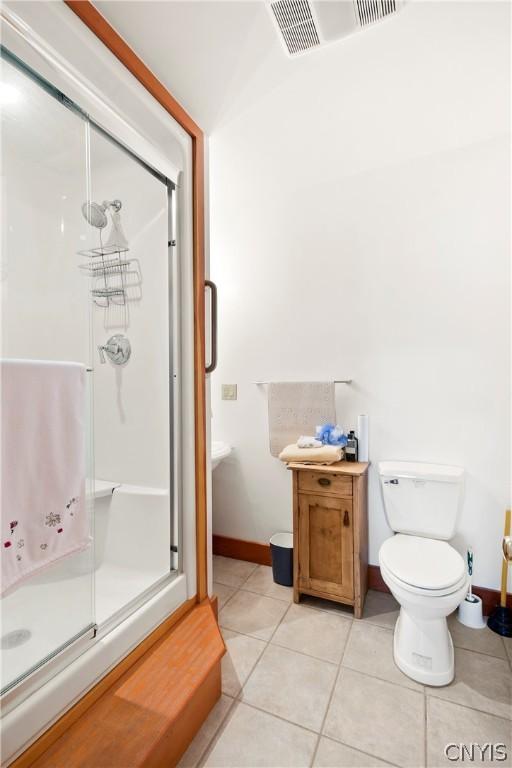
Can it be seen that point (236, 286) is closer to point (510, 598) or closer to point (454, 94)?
point (454, 94)

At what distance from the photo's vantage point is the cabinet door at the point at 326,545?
1.96 metres

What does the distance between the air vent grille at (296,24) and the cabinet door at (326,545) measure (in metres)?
1.96

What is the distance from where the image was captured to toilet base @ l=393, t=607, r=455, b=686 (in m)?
1.53

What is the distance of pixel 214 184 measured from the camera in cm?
259

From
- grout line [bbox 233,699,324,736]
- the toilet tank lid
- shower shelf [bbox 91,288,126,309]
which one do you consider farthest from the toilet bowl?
shower shelf [bbox 91,288,126,309]

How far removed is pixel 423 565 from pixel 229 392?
1.57 metres

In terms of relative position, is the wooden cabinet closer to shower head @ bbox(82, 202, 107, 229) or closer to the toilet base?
the toilet base

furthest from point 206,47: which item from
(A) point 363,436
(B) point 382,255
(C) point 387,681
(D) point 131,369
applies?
(C) point 387,681

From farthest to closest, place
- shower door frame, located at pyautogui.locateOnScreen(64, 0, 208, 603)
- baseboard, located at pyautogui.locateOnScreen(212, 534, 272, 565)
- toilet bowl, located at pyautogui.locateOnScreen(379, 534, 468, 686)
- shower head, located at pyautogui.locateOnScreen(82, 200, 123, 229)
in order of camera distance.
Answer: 1. baseboard, located at pyautogui.locateOnScreen(212, 534, 272, 565)
2. shower door frame, located at pyautogui.locateOnScreen(64, 0, 208, 603)
3. shower head, located at pyautogui.locateOnScreen(82, 200, 123, 229)
4. toilet bowl, located at pyautogui.locateOnScreen(379, 534, 468, 686)

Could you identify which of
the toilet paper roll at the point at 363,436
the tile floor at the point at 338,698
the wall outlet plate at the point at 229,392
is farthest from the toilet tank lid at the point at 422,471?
the wall outlet plate at the point at 229,392

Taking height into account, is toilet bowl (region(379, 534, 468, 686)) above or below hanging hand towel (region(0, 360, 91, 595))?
below

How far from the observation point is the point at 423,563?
64.8 inches

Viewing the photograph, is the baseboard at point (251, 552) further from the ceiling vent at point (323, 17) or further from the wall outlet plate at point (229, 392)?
the ceiling vent at point (323, 17)

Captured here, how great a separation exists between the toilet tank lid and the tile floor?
759 millimetres
